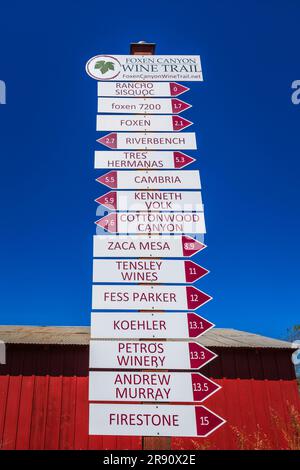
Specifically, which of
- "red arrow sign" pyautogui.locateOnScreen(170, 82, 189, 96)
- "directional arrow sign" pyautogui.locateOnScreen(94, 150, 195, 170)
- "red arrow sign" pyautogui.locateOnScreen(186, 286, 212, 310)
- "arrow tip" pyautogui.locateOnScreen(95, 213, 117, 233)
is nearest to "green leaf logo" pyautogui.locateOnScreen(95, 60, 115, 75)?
"red arrow sign" pyautogui.locateOnScreen(170, 82, 189, 96)

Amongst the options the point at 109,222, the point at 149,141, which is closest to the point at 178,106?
the point at 149,141

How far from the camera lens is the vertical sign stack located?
10.6ft

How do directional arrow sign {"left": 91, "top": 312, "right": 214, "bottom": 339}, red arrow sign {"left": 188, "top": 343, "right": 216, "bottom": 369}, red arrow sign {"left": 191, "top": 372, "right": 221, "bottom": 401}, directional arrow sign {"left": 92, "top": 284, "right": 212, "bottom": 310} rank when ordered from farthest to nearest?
1. directional arrow sign {"left": 92, "top": 284, "right": 212, "bottom": 310}
2. directional arrow sign {"left": 91, "top": 312, "right": 214, "bottom": 339}
3. red arrow sign {"left": 188, "top": 343, "right": 216, "bottom": 369}
4. red arrow sign {"left": 191, "top": 372, "right": 221, "bottom": 401}

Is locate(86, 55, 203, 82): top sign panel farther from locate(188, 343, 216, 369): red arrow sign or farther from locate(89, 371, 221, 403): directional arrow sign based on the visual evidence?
locate(89, 371, 221, 403): directional arrow sign

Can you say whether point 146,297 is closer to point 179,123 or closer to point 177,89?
point 179,123

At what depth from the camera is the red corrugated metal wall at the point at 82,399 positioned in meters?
11.5

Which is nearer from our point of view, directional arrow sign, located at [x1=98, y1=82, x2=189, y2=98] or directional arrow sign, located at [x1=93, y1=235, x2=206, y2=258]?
directional arrow sign, located at [x1=93, y1=235, x2=206, y2=258]

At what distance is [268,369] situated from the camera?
13.2 m

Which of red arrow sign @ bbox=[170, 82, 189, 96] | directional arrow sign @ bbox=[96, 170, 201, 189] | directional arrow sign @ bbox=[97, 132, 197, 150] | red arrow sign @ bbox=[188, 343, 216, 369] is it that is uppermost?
red arrow sign @ bbox=[170, 82, 189, 96]

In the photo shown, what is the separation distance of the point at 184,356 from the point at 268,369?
11.3 m

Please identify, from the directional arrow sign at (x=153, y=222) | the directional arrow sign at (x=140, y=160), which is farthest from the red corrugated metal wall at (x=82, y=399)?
the directional arrow sign at (x=140, y=160)

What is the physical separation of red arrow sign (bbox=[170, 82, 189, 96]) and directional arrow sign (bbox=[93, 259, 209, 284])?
8.57 ft

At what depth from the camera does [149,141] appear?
182 inches
